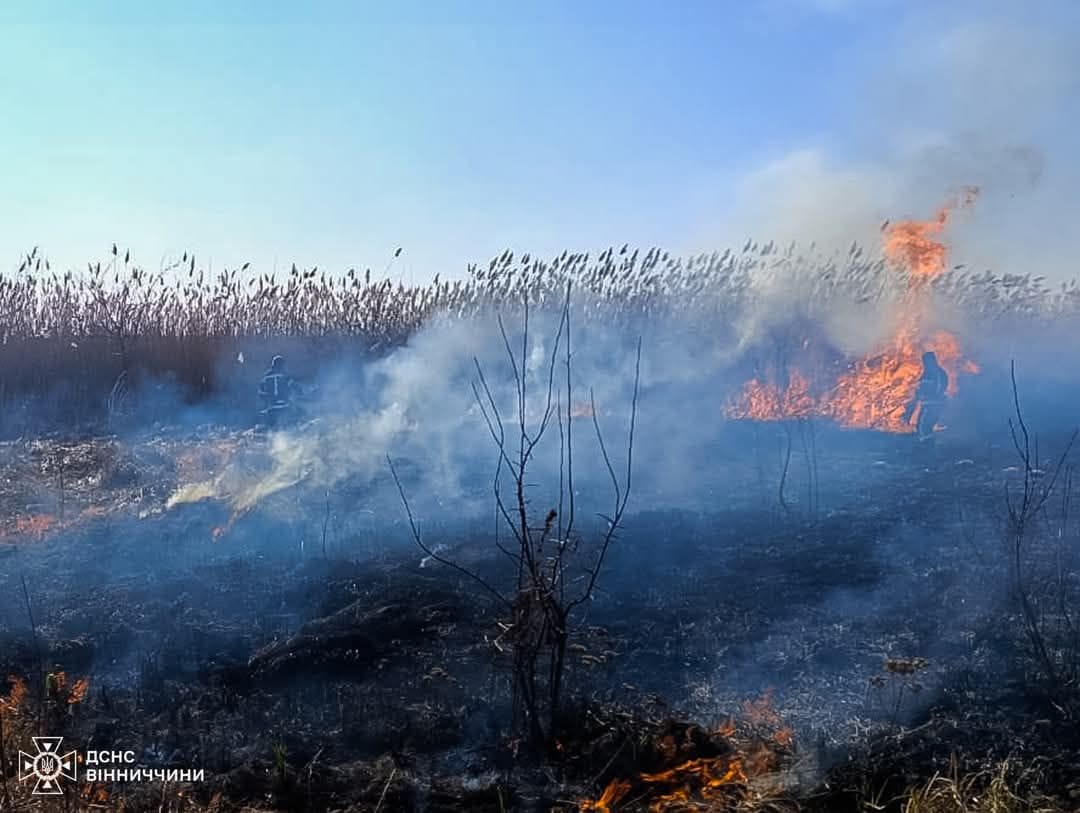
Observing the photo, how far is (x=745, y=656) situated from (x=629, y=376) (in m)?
8.70

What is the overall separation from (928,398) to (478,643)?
9392mm

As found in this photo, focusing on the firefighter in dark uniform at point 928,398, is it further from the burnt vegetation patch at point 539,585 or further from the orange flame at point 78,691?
the orange flame at point 78,691

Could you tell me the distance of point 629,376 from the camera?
1411cm

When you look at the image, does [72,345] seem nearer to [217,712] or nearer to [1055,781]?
[217,712]

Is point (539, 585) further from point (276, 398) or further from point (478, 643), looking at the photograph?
point (276, 398)

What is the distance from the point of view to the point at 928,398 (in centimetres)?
1264

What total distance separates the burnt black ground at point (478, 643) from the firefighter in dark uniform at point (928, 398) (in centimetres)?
283

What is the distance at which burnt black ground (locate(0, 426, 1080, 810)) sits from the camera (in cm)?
443

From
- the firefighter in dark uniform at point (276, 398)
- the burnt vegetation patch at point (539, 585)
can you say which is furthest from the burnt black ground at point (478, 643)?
the firefighter in dark uniform at point (276, 398)

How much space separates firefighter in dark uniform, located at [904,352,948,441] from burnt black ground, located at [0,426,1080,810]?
283cm

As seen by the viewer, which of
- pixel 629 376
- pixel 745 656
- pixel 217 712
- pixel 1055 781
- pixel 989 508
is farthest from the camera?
pixel 629 376

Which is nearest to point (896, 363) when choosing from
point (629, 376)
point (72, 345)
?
point (629, 376)

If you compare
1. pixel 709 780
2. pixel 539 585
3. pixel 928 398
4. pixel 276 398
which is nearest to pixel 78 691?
pixel 539 585

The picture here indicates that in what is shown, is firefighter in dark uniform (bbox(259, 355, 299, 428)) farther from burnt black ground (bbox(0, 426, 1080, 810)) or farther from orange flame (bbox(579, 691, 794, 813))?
orange flame (bbox(579, 691, 794, 813))
